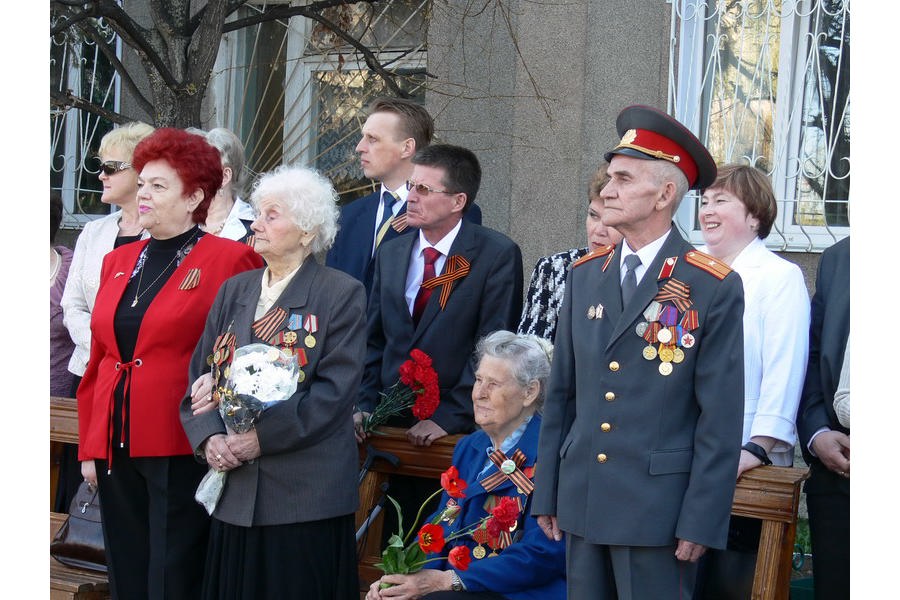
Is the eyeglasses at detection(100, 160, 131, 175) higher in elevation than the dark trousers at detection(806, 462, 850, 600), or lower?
higher

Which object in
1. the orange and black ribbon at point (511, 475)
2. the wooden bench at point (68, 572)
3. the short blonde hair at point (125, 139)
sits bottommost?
the wooden bench at point (68, 572)

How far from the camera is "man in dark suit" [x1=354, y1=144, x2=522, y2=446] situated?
202 inches

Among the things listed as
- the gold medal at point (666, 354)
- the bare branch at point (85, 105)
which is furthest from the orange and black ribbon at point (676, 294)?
the bare branch at point (85, 105)

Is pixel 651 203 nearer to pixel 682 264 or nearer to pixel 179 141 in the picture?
pixel 682 264

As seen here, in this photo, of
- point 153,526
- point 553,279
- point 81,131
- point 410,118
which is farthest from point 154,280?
point 81,131

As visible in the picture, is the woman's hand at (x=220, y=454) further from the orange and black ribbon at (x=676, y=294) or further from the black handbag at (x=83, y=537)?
the orange and black ribbon at (x=676, y=294)

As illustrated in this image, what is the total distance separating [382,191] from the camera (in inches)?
233

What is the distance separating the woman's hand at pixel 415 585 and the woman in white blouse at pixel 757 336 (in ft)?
3.23

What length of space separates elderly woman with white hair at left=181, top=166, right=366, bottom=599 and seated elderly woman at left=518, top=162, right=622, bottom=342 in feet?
3.23

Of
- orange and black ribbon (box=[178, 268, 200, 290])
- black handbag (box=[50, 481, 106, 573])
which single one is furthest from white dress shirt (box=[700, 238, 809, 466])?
black handbag (box=[50, 481, 106, 573])

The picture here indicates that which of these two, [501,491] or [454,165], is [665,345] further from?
[454,165]

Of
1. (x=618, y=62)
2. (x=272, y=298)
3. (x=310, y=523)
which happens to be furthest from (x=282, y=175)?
(x=618, y=62)

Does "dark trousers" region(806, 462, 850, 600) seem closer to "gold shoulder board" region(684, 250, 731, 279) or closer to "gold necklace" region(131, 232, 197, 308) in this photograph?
"gold shoulder board" region(684, 250, 731, 279)

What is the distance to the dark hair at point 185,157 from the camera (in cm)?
468
